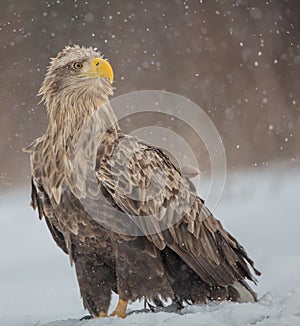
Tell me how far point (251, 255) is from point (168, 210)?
2.82 m

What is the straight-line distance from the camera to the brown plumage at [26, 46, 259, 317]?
10.4 feet

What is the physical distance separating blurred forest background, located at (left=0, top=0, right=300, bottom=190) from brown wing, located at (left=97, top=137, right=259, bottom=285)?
4.42 m

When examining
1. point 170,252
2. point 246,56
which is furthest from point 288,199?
point 170,252

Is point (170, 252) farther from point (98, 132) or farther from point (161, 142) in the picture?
point (161, 142)

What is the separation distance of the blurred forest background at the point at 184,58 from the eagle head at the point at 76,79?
4.21 meters

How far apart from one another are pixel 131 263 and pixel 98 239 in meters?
0.19

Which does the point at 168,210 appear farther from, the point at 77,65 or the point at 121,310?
the point at 77,65

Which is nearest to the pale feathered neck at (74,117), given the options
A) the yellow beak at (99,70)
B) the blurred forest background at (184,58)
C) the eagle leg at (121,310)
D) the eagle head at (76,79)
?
the eagle head at (76,79)

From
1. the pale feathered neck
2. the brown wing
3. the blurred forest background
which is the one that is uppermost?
the blurred forest background

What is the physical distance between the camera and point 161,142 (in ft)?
23.8

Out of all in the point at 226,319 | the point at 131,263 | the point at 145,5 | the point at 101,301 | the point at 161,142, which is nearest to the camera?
the point at 226,319

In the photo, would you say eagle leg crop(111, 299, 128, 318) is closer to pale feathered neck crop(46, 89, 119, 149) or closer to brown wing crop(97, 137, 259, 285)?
brown wing crop(97, 137, 259, 285)

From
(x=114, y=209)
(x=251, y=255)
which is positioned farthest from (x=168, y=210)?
(x=251, y=255)

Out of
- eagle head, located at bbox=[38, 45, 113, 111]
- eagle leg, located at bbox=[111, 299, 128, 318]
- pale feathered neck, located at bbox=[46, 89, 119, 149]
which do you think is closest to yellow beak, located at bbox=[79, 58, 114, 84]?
eagle head, located at bbox=[38, 45, 113, 111]
